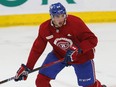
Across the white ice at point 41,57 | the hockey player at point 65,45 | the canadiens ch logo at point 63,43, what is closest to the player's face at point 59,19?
the hockey player at point 65,45

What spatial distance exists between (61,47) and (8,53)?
1.84 metres

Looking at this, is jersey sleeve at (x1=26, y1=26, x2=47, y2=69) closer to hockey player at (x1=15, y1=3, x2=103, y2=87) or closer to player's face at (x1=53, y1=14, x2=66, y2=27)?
hockey player at (x1=15, y1=3, x2=103, y2=87)

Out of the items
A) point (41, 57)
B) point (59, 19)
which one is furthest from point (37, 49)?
point (41, 57)

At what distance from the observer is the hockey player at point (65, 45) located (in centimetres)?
268

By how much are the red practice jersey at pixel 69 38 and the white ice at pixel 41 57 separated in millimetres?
707

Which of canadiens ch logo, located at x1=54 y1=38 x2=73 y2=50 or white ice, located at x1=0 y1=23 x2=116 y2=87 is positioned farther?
white ice, located at x1=0 y1=23 x2=116 y2=87

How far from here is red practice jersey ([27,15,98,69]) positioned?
8.89ft

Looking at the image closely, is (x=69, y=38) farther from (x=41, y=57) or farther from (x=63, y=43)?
(x=41, y=57)

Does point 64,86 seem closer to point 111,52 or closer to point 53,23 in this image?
point 53,23

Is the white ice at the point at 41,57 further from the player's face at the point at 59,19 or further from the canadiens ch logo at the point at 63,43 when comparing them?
the player's face at the point at 59,19

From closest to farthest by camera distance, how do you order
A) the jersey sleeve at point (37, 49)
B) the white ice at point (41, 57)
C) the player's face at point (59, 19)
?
the player's face at point (59, 19), the jersey sleeve at point (37, 49), the white ice at point (41, 57)

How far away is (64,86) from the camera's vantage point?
3.43 meters

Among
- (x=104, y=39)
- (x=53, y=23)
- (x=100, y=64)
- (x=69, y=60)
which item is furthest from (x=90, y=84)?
(x=104, y=39)

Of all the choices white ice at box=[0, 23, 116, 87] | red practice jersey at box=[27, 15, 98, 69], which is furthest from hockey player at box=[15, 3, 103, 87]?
white ice at box=[0, 23, 116, 87]
